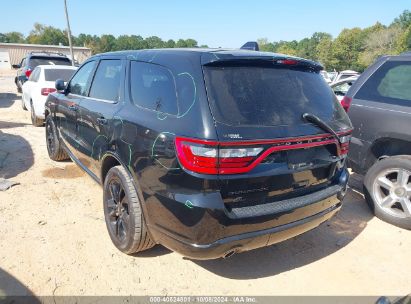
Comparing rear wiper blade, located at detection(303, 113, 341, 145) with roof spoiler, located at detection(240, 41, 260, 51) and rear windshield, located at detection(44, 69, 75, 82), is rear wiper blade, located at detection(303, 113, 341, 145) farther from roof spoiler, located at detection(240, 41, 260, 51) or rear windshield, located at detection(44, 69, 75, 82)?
rear windshield, located at detection(44, 69, 75, 82)

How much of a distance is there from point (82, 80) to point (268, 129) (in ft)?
9.64

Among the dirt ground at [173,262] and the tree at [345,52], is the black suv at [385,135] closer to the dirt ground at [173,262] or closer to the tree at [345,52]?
the dirt ground at [173,262]

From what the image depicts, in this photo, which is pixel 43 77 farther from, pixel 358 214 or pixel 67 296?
pixel 358 214

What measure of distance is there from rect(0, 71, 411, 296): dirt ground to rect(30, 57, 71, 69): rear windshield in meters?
9.46

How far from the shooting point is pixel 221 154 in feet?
7.29

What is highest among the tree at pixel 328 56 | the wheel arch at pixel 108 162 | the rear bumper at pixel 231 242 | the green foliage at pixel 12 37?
the green foliage at pixel 12 37

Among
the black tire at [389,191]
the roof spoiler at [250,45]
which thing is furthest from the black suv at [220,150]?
the black tire at [389,191]

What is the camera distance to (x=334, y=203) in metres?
3.06

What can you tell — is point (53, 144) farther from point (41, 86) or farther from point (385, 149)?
point (385, 149)

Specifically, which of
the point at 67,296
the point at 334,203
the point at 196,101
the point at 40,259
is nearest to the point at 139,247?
the point at 67,296

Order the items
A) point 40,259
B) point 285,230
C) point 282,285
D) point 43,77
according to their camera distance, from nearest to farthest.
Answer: point 285,230, point 282,285, point 40,259, point 43,77

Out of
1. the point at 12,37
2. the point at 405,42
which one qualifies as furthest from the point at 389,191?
the point at 12,37

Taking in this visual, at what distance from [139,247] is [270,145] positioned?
151 centimetres

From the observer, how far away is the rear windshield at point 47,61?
12.6 meters
